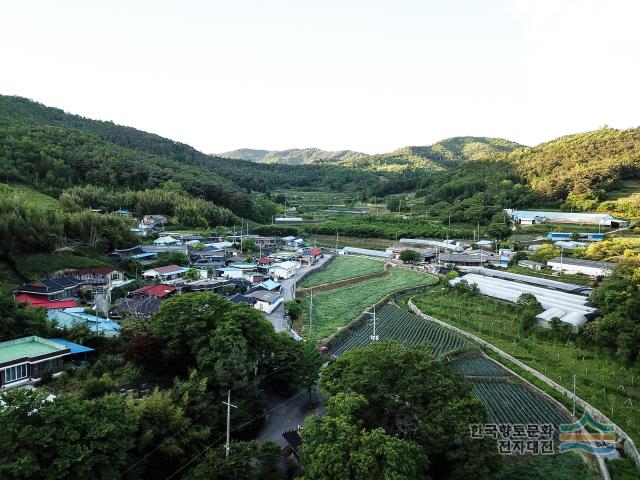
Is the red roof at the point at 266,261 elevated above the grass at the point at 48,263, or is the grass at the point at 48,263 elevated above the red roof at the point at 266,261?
the grass at the point at 48,263

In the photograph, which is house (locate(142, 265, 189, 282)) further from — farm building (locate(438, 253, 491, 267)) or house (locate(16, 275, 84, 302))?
farm building (locate(438, 253, 491, 267))

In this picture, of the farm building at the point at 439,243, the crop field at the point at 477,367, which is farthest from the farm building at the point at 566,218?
the crop field at the point at 477,367

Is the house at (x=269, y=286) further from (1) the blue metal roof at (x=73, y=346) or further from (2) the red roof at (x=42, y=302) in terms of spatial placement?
(1) the blue metal roof at (x=73, y=346)

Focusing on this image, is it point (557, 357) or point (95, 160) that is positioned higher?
point (95, 160)

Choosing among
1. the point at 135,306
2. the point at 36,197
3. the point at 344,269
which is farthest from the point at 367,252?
the point at 36,197

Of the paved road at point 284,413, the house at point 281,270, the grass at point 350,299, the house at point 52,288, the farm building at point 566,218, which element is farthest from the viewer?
the farm building at point 566,218

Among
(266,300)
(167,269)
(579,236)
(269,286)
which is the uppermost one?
(579,236)
